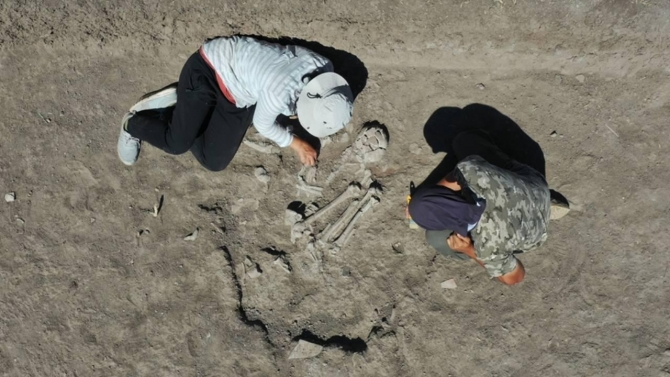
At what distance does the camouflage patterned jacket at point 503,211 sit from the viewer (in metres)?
3.79

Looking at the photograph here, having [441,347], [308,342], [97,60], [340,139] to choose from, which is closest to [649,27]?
[340,139]

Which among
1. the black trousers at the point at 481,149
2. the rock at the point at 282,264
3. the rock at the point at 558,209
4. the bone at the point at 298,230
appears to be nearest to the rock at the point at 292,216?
the bone at the point at 298,230

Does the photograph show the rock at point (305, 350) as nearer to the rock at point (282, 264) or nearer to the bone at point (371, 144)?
the rock at point (282, 264)

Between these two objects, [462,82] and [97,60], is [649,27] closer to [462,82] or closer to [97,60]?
[462,82]

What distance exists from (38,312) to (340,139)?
3.19 meters

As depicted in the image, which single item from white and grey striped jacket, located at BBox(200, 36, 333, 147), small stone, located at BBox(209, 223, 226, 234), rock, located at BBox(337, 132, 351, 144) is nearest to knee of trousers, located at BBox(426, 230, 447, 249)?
rock, located at BBox(337, 132, 351, 144)

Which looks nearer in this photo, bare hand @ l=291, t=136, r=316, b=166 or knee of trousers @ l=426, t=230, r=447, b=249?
knee of trousers @ l=426, t=230, r=447, b=249

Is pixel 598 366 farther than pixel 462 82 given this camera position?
No

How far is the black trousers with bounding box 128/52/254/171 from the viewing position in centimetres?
442

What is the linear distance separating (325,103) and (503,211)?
59.7 inches

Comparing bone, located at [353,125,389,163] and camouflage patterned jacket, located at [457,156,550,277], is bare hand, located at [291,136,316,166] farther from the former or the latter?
camouflage patterned jacket, located at [457,156,550,277]

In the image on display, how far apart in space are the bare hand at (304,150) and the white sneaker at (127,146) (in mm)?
1442

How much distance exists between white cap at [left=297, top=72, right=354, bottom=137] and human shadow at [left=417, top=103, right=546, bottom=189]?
4.40ft

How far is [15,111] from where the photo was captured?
16.2ft
